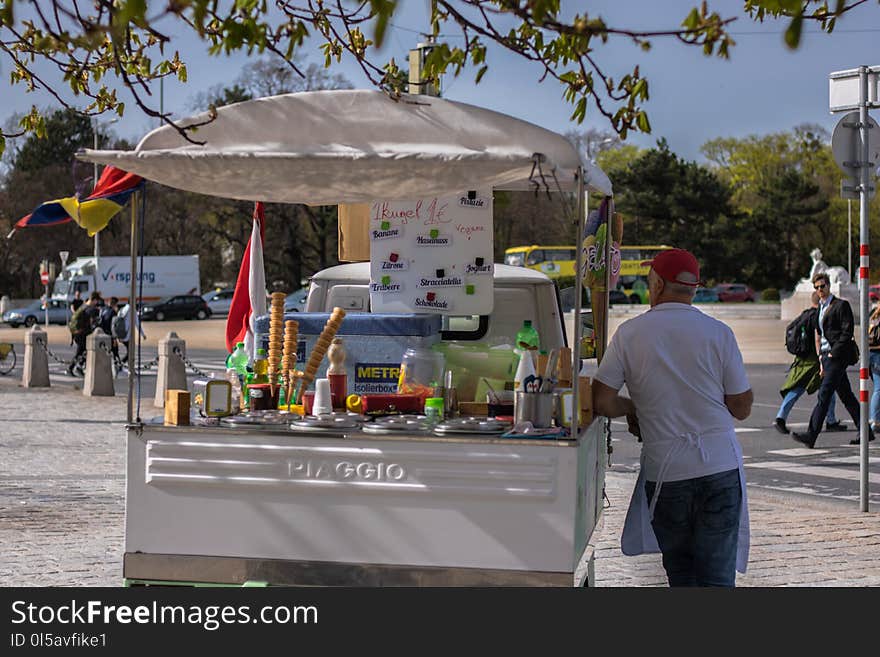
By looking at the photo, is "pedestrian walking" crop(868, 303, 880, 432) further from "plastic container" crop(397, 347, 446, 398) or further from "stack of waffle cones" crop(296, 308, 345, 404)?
"stack of waffle cones" crop(296, 308, 345, 404)

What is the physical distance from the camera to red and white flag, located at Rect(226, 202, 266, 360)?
7.79 meters

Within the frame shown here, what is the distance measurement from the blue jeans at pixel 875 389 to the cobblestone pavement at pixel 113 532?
14.9ft

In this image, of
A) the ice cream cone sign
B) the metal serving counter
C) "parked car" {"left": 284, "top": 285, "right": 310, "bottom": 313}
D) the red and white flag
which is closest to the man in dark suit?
"parked car" {"left": 284, "top": 285, "right": 310, "bottom": 313}

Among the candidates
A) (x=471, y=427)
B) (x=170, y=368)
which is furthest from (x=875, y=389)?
(x=471, y=427)

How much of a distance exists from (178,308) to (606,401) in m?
62.5

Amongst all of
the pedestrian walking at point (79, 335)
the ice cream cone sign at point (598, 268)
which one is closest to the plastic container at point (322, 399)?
the ice cream cone sign at point (598, 268)

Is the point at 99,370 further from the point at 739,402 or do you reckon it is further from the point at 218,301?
the point at 218,301

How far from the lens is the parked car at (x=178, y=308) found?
6575 cm

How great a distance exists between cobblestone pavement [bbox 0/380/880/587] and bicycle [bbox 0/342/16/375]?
1391 centimetres

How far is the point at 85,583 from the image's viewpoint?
7.49m

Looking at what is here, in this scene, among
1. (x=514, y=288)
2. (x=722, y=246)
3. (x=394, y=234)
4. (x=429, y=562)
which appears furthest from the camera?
(x=722, y=246)
